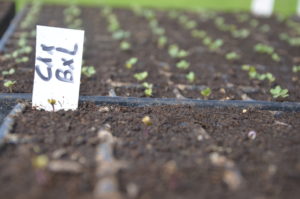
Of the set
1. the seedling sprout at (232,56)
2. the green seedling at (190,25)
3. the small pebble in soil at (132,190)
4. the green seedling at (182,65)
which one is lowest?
the small pebble in soil at (132,190)

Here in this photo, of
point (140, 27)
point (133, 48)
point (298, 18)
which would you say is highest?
point (298, 18)

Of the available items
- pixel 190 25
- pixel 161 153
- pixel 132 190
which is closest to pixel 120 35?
pixel 190 25

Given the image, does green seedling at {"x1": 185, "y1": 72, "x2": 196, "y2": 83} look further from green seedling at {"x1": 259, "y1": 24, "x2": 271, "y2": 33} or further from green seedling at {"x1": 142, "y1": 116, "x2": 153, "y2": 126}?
green seedling at {"x1": 259, "y1": 24, "x2": 271, "y2": 33}

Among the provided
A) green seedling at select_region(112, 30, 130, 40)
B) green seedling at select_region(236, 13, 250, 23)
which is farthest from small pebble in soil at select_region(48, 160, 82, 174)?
green seedling at select_region(236, 13, 250, 23)

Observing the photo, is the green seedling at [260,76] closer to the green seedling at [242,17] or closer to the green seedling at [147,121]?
the green seedling at [147,121]

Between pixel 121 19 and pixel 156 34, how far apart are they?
30.7 inches

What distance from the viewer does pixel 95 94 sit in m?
2.14

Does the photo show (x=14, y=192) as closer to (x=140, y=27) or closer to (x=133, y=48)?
(x=133, y=48)

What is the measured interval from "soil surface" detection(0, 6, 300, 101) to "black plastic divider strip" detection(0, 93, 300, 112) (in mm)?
156

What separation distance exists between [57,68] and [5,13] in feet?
8.90

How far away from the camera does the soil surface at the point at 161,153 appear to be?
1.20m

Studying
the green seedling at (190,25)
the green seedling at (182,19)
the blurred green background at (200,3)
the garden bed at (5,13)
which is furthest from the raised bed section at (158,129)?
the blurred green background at (200,3)

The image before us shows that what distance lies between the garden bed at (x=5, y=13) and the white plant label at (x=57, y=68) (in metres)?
2.20

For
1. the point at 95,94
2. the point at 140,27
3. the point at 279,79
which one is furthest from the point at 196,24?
the point at 95,94
